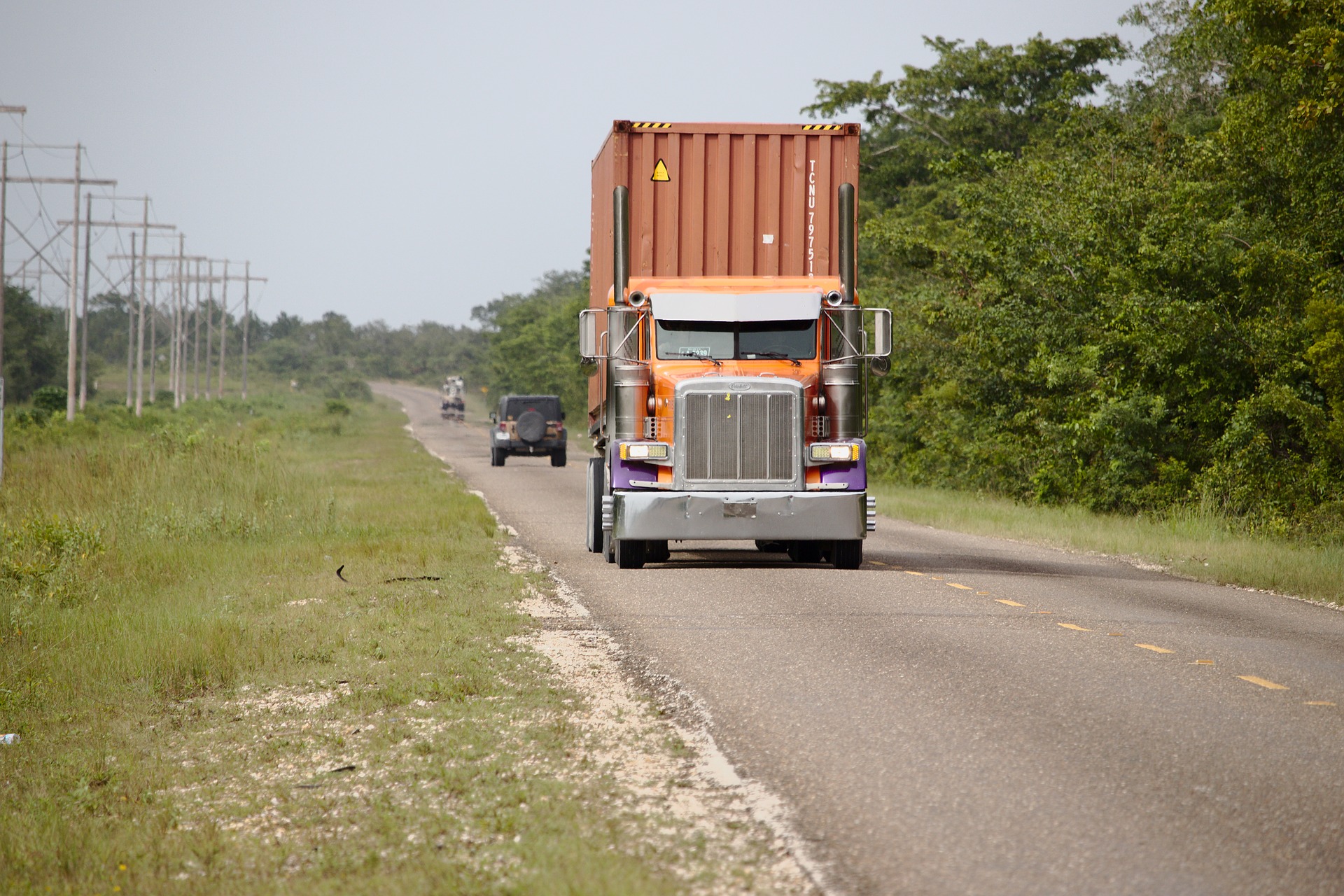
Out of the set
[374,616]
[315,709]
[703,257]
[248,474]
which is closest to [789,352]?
[703,257]

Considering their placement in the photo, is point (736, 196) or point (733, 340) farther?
point (736, 196)

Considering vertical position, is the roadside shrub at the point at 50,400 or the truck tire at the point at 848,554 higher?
the roadside shrub at the point at 50,400

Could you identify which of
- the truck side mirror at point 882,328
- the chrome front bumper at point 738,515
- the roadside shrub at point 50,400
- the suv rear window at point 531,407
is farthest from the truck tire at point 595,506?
the roadside shrub at point 50,400

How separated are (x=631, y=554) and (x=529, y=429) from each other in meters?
24.6

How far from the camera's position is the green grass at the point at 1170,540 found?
14.0 m

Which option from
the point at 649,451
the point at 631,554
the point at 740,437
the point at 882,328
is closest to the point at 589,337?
the point at 649,451

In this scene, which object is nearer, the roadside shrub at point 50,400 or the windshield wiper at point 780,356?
the windshield wiper at point 780,356

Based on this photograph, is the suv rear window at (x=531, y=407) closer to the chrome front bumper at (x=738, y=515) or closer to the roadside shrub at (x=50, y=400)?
the chrome front bumper at (x=738, y=515)

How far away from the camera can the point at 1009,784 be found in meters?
5.84

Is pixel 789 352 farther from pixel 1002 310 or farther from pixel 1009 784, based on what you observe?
pixel 1002 310

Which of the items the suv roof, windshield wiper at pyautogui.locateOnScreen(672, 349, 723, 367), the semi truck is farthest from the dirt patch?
the suv roof

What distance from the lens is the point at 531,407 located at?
39094 millimetres

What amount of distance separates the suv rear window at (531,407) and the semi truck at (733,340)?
24296 millimetres

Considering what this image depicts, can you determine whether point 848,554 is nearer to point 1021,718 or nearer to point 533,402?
point 1021,718
